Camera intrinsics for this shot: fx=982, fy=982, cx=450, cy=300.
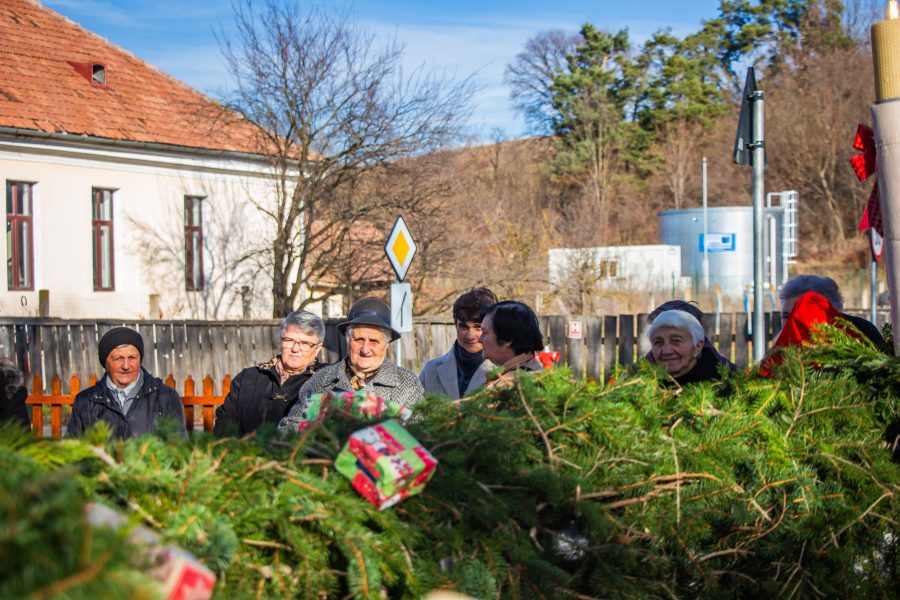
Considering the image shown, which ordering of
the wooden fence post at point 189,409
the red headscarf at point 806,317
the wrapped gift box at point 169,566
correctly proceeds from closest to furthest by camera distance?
the wrapped gift box at point 169,566 < the red headscarf at point 806,317 < the wooden fence post at point 189,409

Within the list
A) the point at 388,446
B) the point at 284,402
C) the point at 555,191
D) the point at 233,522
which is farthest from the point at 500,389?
the point at 555,191

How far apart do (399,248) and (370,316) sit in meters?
6.20

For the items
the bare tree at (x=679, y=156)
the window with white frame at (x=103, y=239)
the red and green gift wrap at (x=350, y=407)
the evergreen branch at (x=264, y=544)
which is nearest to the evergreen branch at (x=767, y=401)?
the red and green gift wrap at (x=350, y=407)

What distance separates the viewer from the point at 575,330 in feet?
41.2

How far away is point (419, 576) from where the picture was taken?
6.40 feet

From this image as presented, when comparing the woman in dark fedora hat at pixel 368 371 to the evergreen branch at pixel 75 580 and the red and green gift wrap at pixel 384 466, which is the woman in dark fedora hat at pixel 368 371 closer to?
the red and green gift wrap at pixel 384 466

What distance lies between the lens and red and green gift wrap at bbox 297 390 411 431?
92.4 inches

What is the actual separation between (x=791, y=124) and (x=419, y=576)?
157ft

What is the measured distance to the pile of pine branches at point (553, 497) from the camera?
1.75 m

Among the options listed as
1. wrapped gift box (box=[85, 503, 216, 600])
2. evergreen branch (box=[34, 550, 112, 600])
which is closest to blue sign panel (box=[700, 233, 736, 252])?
wrapped gift box (box=[85, 503, 216, 600])

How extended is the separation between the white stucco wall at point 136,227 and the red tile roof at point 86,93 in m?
0.46

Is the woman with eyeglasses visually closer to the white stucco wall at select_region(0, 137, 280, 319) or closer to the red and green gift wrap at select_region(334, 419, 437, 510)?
the red and green gift wrap at select_region(334, 419, 437, 510)

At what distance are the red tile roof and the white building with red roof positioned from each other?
1.3 inches

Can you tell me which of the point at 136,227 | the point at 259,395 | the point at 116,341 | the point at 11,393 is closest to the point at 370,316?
the point at 259,395
